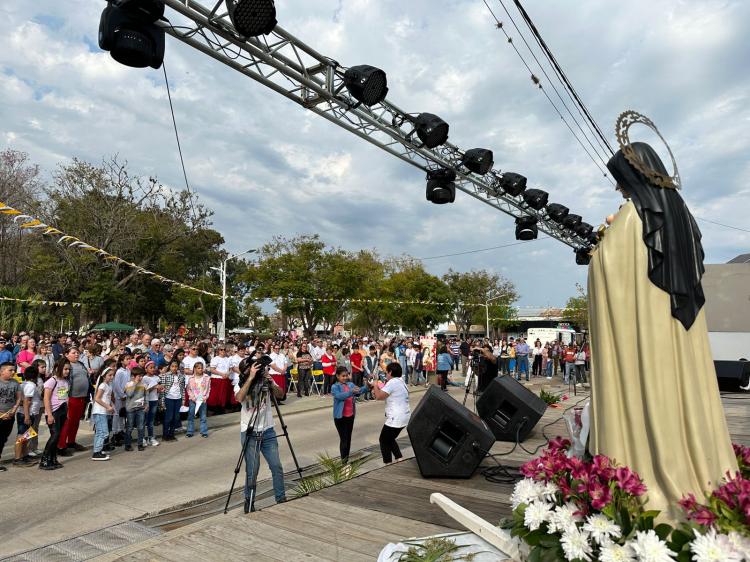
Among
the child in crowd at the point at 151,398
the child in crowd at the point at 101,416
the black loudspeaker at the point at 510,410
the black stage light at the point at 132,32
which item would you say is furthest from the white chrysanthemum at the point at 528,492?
the child in crowd at the point at 151,398

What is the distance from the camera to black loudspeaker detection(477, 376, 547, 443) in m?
7.62

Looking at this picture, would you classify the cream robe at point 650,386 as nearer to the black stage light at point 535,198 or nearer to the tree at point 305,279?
the black stage light at point 535,198

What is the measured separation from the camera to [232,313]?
167 ft

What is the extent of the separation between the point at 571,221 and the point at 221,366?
1163 centimetres

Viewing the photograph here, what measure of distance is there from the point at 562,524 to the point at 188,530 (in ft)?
9.52

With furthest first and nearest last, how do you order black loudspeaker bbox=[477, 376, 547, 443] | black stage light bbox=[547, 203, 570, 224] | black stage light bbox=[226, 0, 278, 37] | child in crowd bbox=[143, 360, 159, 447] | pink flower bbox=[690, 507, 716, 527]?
black stage light bbox=[547, 203, 570, 224]
child in crowd bbox=[143, 360, 159, 447]
black loudspeaker bbox=[477, 376, 547, 443]
black stage light bbox=[226, 0, 278, 37]
pink flower bbox=[690, 507, 716, 527]

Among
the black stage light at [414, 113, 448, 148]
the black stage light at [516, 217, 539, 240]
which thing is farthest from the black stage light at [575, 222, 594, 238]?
the black stage light at [414, 113, 448, 148]

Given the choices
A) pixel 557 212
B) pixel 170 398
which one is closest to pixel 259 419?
pixel 170 398

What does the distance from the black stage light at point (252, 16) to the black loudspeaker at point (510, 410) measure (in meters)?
6.02

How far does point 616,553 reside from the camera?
2340 millimetres

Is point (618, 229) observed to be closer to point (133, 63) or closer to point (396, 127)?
point (133, 63)

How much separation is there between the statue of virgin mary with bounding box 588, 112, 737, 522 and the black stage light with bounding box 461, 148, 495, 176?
888cm

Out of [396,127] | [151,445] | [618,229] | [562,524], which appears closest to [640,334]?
[618,229]

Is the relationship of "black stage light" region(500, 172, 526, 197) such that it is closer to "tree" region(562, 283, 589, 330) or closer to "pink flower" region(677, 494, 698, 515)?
"pink flower" region(677, 494, 698, 515)
